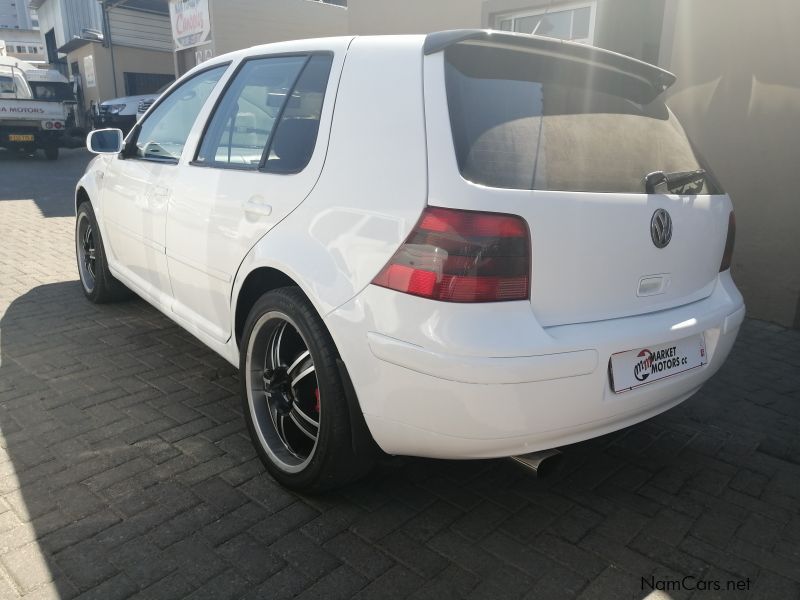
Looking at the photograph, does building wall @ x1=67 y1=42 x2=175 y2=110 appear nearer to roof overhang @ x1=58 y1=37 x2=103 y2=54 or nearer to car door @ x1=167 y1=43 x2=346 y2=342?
roof overhang @ x1=58 y1=37 x2=103 y2=54

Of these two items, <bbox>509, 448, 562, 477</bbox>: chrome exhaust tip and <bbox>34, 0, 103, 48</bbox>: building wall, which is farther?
<bbox>34, 0, 103, 48</bbox>: building wall

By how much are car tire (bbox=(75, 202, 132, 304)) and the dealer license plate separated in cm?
381

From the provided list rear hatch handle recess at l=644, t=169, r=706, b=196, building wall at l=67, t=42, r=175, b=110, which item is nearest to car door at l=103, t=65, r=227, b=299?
rear hatch handle recess at l=644, t=169, r=706, b=196

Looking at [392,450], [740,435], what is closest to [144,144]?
[392,450]

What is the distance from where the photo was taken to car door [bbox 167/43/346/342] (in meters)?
2.53

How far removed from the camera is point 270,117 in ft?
9.30

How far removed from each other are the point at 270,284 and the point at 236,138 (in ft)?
2.58

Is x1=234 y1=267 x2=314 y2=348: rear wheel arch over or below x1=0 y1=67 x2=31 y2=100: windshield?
below

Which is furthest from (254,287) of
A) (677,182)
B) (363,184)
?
(677,182)

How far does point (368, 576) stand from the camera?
2188mm

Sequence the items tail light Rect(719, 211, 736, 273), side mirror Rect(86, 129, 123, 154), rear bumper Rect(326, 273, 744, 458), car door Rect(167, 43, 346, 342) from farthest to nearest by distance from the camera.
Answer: side mirror Rect(86, 129, 123, 154)
tail light Rect(719, 211, 736, 273)
car door Rect(167, 43, 346, 342)
rear bumper Rect(326, 273, 744, 458)

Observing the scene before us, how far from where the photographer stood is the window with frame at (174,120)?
351 cm

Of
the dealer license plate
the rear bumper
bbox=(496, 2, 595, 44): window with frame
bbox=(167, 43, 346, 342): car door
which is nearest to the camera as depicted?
the rear bumper

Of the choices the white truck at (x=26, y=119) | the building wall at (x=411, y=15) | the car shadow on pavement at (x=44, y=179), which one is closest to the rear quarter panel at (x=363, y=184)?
the building wall at (x=411, y=15)
